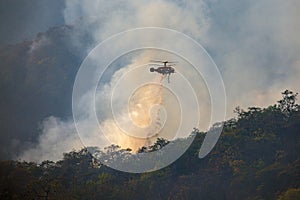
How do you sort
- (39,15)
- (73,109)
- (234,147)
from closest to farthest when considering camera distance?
(234,147)
(73,109)
(39,15)

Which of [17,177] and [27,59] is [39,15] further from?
[17,177]

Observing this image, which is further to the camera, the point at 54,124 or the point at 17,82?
the point at 17,82

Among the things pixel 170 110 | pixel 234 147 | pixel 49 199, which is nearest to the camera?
pixel 49 199

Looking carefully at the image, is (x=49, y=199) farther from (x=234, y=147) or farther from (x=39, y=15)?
(x=39, y=15)

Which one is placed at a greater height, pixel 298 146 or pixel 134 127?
pixel 134 127

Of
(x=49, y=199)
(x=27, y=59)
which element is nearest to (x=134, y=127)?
(x=49, y=199)

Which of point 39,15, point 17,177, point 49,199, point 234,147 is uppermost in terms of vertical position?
point 39,15

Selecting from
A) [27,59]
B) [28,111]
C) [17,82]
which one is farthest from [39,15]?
[28,111]
